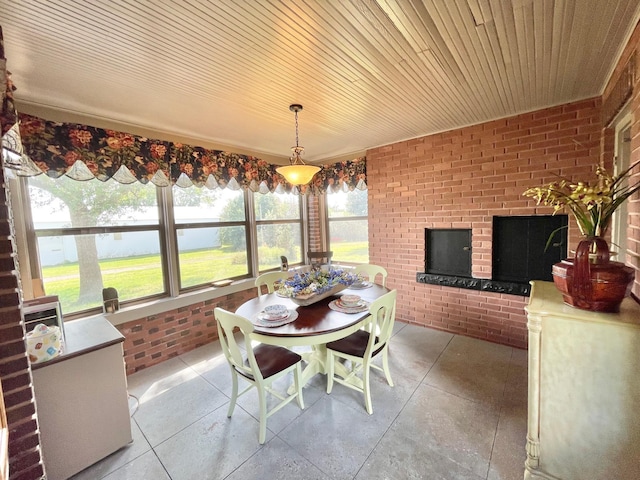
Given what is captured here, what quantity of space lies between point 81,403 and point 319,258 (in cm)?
312

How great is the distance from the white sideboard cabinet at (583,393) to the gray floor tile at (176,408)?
2.09 metres

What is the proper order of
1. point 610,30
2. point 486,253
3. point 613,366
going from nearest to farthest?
1. point 613,366
2. point 610,30
3. point 486,253

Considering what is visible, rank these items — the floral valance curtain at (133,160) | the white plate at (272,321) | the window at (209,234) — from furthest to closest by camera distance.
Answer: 1. the window at (209,234)
2. the floral valance curtain at (133,160)
3. the white plate at (272,321)

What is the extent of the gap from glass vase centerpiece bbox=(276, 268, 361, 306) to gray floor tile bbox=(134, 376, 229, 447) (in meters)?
1.00

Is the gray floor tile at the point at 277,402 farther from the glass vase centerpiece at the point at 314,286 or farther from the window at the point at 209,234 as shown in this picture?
the window at the point at 209,234

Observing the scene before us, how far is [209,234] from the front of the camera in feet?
10.7

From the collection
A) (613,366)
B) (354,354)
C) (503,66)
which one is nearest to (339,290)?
(354,354)

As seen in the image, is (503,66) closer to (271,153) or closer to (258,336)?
(258,336)

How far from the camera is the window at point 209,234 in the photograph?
9.91 ft

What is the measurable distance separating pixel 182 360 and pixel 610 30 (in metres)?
4.10

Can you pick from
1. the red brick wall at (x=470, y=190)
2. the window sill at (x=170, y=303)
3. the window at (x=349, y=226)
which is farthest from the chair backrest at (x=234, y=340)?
the window at (x=349, y=226)

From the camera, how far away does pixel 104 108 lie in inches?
86.3

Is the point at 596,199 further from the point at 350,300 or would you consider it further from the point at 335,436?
the point at 335,436

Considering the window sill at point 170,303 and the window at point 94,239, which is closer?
the window at point 94,239
